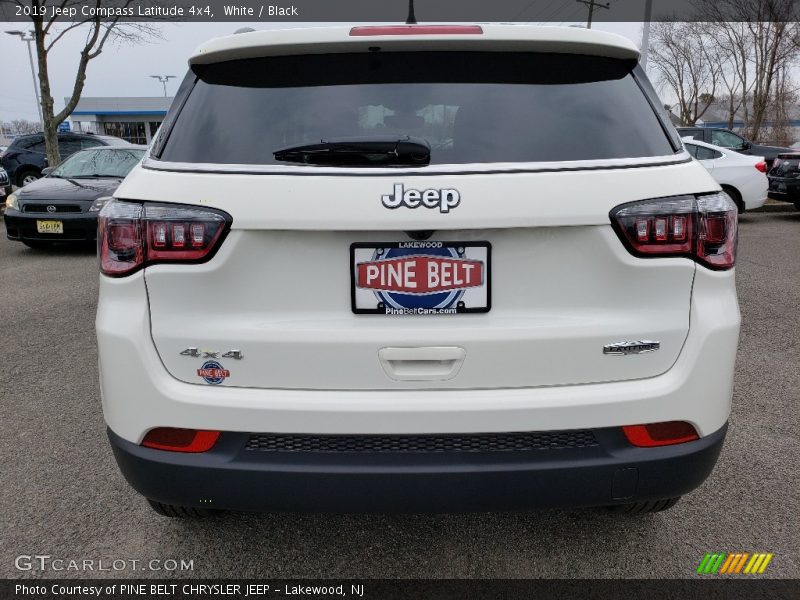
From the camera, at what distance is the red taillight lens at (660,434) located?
180 cm

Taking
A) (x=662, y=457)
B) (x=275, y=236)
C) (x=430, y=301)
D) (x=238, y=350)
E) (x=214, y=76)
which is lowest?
(x=662, y=457)

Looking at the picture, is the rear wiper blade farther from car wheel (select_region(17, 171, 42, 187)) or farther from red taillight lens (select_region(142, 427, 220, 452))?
car wheel (select_region(17, 171, 42, 187))

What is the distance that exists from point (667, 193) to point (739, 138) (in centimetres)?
1505

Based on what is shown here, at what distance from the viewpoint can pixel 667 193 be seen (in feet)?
5.72

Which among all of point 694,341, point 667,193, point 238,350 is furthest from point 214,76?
point 694,341

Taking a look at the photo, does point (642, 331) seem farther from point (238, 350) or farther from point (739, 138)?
point (739, 138)

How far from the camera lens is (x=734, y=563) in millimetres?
2266

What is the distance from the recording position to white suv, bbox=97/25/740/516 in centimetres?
171

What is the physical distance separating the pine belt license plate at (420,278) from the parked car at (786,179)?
39.0ft

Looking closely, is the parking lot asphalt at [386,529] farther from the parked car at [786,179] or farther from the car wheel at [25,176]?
the car wheel at [25,176]

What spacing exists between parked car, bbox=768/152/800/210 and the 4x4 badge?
39.2 feet

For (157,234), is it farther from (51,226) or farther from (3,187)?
(3,187)

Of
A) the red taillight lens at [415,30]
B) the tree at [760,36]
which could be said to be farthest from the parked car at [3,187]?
the tree at [760,36]

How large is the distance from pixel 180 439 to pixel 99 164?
30.0 ft
